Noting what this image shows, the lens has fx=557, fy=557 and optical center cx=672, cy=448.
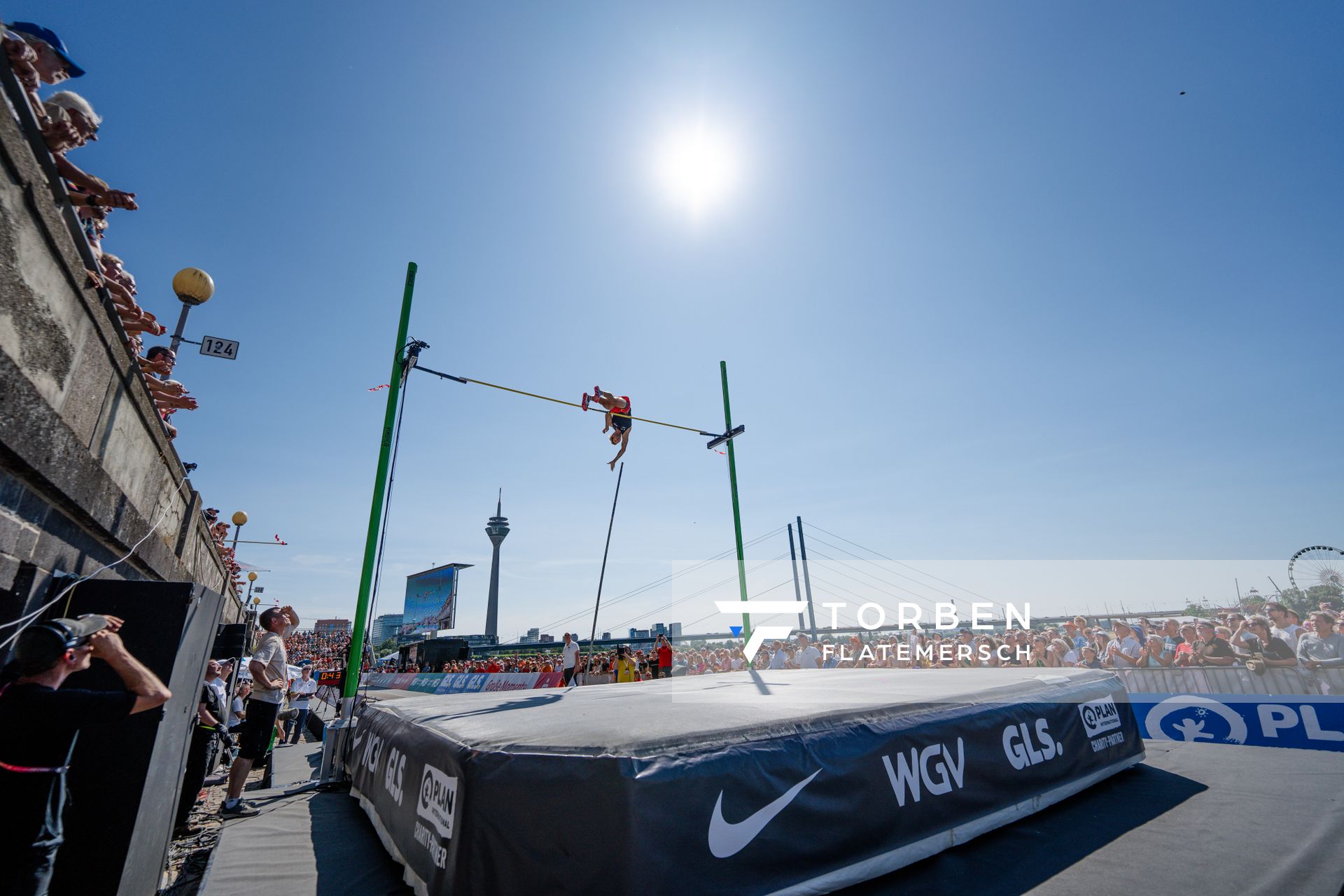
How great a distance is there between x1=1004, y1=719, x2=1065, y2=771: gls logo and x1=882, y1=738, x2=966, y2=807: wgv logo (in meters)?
0.60

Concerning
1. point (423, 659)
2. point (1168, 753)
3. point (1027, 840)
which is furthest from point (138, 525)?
point (423, 659)

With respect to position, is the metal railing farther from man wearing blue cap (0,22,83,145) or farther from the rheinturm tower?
the rheinturm tower

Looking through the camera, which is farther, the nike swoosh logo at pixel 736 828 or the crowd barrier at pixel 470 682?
the crowd barrier at pixel 470 682

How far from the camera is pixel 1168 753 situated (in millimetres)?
6195

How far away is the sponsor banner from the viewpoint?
21.9ft

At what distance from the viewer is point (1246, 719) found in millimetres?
7215

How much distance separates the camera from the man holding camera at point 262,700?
515 cm

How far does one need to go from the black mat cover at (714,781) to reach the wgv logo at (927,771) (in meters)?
0.01

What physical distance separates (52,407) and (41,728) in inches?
A: 61.1

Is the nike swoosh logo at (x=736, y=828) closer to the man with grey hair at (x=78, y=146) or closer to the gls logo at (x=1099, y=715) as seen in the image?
the gls logo at (x=1099, y=715)

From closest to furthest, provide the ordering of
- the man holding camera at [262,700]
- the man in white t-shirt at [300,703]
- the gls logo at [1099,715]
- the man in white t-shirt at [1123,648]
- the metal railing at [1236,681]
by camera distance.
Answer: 1. the gls logo at [1099,715]
2. the man holding camera at [262,700]
3. the metal railing at [1236,681]
4. the man in white t-shirt at [1123,648]
5. the man in white t-shirt at [300,703]

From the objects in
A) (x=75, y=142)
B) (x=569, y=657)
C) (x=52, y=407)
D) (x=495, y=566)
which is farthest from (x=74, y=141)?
(x=495, y=566)

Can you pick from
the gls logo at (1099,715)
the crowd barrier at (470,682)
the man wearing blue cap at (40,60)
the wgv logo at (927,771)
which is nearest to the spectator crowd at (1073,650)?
the crowd barrier at (470,682)

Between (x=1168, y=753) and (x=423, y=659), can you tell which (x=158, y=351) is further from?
(x=423, y=659)
